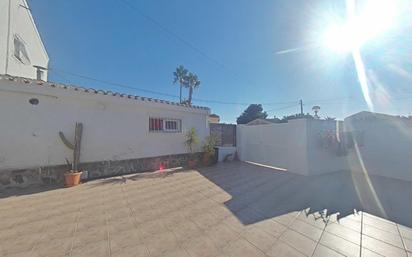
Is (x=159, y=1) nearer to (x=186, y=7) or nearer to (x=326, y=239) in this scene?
(x=186, y=7)

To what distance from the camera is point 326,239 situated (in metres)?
2.94

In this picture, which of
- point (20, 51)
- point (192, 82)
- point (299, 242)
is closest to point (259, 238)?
point (299, 242)

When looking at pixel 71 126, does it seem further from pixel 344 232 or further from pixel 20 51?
pixel 344 232

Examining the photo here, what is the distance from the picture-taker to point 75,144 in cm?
625

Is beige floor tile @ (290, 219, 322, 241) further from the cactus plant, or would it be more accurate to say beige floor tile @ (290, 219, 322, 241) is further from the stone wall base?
the cactus plant

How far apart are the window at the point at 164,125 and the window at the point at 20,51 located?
6.51m

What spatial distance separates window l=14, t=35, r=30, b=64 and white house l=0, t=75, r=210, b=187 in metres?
4.24

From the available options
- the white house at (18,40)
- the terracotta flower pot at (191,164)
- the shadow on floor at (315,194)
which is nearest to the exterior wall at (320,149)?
the shadow on floor at (315,194)

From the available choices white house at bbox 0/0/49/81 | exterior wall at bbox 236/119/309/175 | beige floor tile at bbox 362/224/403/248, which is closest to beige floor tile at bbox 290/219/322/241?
beige floor tile at bbox 362/224/403/248

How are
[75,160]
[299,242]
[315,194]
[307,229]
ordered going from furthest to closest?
[75,160] → [315,194] → [307,229] → [299,242]

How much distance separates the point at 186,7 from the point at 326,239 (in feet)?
28.4

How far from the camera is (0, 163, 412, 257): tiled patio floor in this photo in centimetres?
267

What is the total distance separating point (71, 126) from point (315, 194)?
8060 millimetres

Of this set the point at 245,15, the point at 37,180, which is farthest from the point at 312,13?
the point at 37,180
